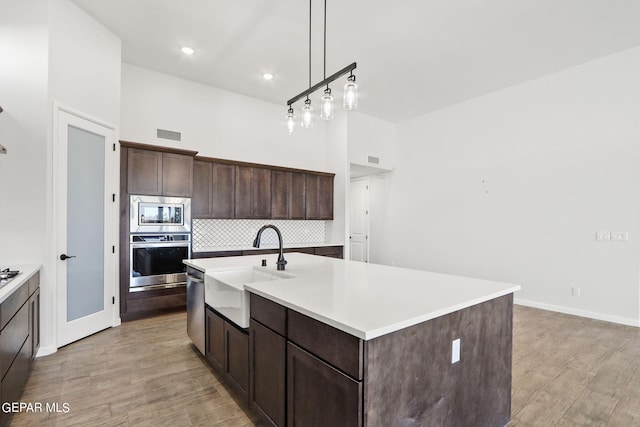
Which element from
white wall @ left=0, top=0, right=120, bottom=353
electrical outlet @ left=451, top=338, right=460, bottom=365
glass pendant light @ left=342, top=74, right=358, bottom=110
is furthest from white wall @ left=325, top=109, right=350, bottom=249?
electrical outlet @ left=451, top=338, right=460, bottom=365

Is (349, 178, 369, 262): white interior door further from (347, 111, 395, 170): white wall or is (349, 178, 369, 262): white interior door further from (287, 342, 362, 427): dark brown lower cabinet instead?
(287, 342, 362, 427): dark brown lower cabinet

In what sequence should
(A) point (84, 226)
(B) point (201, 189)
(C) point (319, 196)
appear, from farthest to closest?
(C) point (319, 196) < (B) point (201, 189) < (A) point (84, 226)

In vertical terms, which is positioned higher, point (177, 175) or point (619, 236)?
point (177, 175)

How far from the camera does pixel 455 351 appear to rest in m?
1.50

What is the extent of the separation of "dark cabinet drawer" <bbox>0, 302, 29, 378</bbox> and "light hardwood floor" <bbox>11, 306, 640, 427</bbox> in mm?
418

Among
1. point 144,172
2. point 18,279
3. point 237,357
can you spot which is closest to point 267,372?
point 237,357

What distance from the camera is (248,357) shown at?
1934 mm

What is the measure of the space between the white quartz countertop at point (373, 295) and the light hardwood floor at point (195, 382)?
948 millimetres

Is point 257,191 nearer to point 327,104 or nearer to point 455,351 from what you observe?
point 327,104

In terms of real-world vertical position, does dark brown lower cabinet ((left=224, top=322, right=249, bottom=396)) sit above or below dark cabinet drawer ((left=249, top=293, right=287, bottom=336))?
below

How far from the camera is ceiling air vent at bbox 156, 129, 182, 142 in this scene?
4.66m

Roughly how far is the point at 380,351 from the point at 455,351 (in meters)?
0.54

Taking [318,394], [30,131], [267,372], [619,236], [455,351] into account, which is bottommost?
[267,372]

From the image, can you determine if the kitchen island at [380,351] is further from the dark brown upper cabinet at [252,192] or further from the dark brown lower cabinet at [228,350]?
the dark brown upper cabinet at [252,192]
